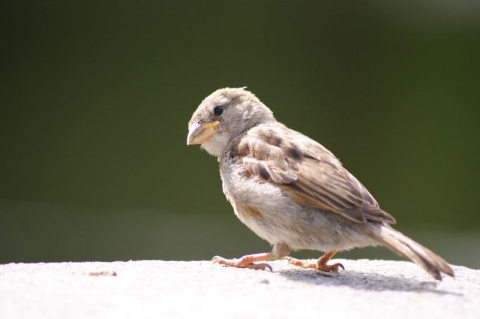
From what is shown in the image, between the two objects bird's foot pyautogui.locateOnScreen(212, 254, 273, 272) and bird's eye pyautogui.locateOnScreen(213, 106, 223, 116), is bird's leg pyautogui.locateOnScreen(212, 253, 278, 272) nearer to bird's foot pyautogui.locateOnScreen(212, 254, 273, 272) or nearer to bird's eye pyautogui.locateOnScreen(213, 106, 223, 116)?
bird's foot pyautogui.locateOnScreen(212, 254, 273, 272)

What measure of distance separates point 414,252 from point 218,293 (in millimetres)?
1028

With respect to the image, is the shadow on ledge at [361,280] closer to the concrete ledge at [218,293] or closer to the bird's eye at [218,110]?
the concrete ledge at [218,293]

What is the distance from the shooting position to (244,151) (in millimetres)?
5105

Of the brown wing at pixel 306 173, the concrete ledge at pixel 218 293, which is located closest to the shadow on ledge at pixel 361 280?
the concrete ledge at pixel 218 293

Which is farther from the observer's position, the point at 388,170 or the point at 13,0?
the point at 388,170

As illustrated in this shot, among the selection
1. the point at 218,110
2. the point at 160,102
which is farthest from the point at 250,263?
the point at 160,102

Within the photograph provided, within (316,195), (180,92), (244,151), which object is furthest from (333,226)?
(180,92)

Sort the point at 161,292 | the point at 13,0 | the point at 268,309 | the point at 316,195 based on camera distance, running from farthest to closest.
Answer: the point at 13,0, the point at 316,195, the point at 161,292, the point at 268,309

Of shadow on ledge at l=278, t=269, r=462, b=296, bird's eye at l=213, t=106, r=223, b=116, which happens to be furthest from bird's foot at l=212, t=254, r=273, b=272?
bird's eye at l=213, t=106, r=223, b=116

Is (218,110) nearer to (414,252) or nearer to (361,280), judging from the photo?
(361,280)

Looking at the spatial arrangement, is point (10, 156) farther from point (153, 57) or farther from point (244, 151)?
point (244, 151)

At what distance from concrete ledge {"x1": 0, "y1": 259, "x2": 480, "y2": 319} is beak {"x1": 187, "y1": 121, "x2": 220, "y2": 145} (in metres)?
0.89

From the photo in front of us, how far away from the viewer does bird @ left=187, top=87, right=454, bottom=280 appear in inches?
175

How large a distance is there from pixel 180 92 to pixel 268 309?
5.43 m
